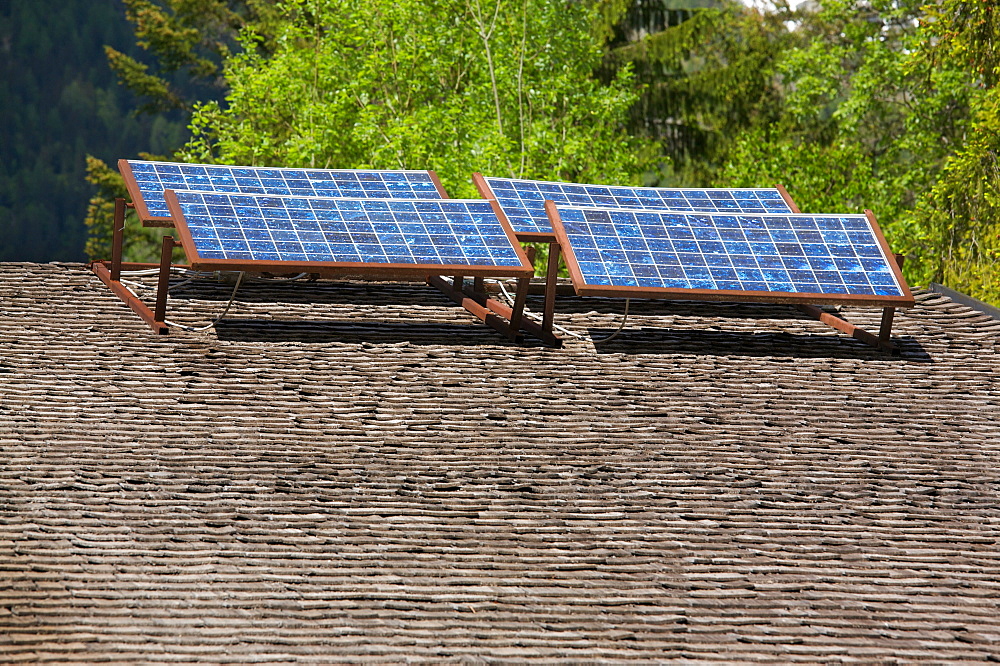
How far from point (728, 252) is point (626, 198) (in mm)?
3593

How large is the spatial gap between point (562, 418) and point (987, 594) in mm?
4256

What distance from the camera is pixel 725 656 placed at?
26.0 feet

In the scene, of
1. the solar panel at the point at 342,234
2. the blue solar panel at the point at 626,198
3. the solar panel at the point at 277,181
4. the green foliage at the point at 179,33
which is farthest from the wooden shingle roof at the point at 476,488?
the green foliage at the point at 179,33

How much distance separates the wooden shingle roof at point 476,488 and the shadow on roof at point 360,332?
5 cm

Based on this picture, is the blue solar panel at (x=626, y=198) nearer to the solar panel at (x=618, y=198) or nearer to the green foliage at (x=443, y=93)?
the solar panel at (x=618, y=198)

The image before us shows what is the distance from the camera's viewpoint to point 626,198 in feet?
59.1

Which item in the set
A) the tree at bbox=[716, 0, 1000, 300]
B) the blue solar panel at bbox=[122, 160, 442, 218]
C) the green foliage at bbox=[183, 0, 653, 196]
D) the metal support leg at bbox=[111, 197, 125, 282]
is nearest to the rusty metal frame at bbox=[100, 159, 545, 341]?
the metal support leg at bbox=[111, 197, 125, 282]

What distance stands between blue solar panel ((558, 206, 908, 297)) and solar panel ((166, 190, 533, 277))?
0.97 metres

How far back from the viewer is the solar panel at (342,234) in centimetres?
1338

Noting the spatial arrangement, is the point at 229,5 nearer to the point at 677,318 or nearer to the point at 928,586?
the point at 677,318

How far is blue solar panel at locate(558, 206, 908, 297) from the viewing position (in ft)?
45.5

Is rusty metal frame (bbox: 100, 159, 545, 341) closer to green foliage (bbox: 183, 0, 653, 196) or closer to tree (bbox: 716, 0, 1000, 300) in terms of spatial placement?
green foliage (bbox: 183, 0, 653, 196)

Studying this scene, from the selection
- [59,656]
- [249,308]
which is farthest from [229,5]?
[59,656]

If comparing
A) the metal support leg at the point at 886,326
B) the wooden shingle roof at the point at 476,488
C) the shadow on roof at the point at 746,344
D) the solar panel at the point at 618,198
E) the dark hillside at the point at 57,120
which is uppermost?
the solar panel at the point at 618,198
